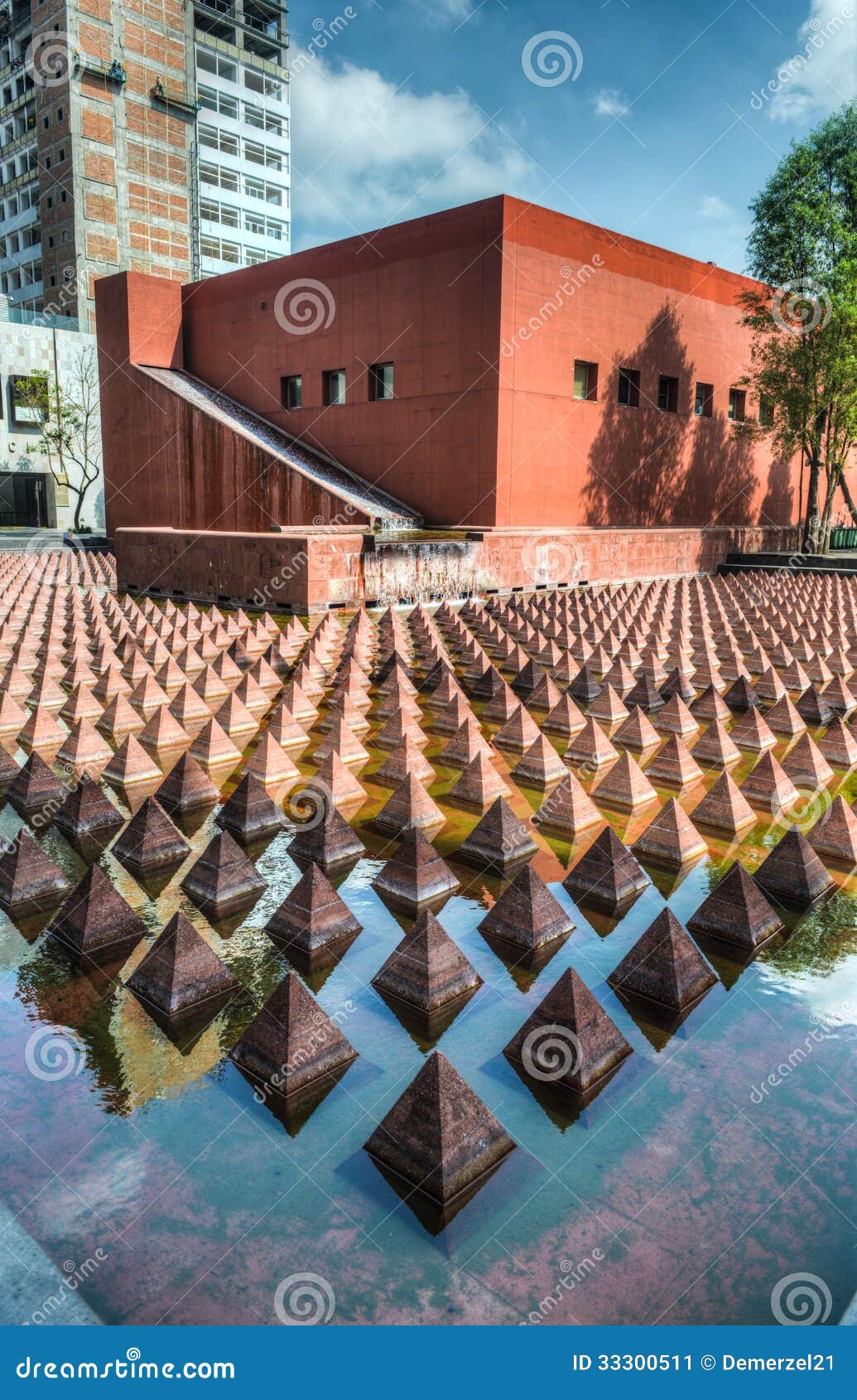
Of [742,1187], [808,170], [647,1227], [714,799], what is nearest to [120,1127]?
[647,1227]

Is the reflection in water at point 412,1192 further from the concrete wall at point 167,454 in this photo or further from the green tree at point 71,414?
the green tree at point 71,414

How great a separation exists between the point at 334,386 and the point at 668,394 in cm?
945

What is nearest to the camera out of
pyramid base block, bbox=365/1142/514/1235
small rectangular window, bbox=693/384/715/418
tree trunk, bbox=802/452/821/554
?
pyramid base block, bbox=365/1142/514/1235

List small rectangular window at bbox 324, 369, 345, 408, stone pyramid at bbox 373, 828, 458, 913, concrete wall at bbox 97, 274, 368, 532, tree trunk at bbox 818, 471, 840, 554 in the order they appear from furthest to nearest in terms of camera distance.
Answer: tree trunk at bbox 818, 471, 840, 554
small rectangular window at bbox 324, 369, 345, 408
concrete wall at bbox 97, 274, 368, 532
stone pyramid at bbox 373, 828, 458, 913

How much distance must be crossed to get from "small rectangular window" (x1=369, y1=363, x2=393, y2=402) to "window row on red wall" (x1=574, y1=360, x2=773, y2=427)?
4.59 metres

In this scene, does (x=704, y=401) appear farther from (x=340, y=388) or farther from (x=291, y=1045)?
(x=291, y=1045)

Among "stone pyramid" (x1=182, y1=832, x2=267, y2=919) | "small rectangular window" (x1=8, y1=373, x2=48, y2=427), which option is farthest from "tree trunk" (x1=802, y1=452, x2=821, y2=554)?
"small rectangular window" (x1=8, y1=373, x2=48, y2=427)

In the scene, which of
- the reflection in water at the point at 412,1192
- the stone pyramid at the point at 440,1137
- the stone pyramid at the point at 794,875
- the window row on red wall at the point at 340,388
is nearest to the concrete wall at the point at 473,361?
the window row on red wall at the point at 340,388

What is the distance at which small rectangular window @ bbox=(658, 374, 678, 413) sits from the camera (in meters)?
24.3

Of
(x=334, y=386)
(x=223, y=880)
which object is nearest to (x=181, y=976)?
(x=223, y=880)

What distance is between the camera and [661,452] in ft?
79.5

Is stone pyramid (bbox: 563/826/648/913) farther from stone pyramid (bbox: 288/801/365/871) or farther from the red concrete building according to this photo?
the red concrete building

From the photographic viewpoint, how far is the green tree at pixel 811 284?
2206cm

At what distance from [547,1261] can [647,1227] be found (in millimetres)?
309
